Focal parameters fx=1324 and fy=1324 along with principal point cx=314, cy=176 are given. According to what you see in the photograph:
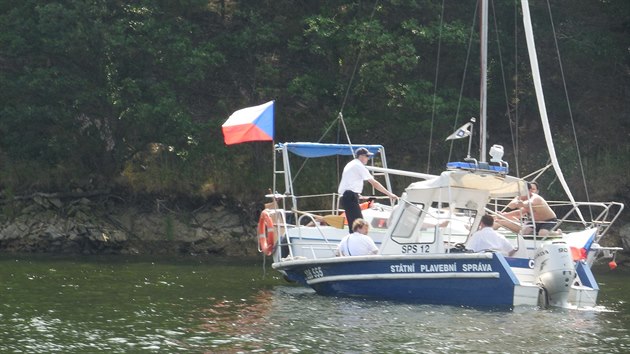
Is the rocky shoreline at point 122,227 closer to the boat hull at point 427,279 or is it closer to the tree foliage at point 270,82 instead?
the tree foliage at point 270,82

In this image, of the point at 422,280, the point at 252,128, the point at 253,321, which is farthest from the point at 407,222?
the point at 252,128

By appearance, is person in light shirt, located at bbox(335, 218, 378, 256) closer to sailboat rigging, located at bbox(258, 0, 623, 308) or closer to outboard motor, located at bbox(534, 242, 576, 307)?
sailboat rigging, located at bbox(258, 0, 623, 308)

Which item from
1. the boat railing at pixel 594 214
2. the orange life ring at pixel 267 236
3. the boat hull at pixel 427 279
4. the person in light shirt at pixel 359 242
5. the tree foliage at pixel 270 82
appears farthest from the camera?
the tree foliage at pixel 270 82

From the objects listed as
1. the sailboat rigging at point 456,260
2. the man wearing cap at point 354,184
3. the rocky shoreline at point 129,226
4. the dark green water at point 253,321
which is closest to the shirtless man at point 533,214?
the sailboat rigging at point 456,260

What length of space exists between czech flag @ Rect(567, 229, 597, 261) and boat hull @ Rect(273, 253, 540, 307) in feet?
5.43

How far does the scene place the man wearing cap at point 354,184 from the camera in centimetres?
2483

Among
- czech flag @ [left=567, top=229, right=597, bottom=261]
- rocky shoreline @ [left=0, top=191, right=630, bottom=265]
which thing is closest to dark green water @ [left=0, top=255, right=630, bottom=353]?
czech flag @ [left=567, top=229, right=597, bottom=261]

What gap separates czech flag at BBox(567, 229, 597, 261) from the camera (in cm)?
2381

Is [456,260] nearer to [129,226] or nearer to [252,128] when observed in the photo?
[252,128]

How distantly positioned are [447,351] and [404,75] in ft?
69.9

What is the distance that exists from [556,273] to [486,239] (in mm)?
1336

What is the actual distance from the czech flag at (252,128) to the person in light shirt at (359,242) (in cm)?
346

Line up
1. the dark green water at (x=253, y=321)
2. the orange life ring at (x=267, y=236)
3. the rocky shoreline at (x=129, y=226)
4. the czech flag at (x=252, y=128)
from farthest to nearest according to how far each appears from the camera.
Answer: the rocky shoreline at (x=129, y=226), the orange life ring at (x=267, y=236), the czech flag at (x=252, y=128), the dark green water at (x=253, y=321)

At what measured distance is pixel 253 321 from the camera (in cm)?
2070
